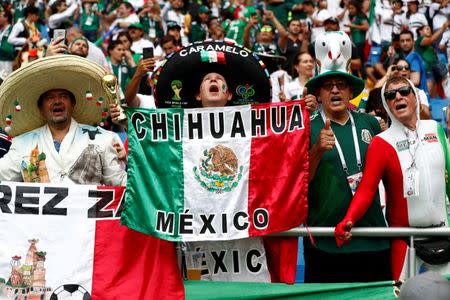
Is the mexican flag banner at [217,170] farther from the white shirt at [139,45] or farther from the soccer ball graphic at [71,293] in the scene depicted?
the white shirt at [139,45]

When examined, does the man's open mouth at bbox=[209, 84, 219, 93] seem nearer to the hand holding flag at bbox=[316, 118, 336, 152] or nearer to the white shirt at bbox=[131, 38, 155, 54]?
the hand holding flag at bbox=[316, 118, 336, 152]

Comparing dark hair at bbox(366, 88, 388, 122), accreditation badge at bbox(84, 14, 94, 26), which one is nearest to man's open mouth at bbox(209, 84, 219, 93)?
dark hair at bbox(366, 88, 388, 122)

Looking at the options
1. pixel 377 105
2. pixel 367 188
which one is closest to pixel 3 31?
pixel 377 105

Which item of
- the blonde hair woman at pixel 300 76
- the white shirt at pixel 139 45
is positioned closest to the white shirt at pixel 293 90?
the blonde hair woman at pixel 300 76

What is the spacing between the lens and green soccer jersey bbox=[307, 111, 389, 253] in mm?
6941

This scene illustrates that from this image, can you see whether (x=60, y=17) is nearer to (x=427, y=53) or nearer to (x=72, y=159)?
(x=427, y=53)

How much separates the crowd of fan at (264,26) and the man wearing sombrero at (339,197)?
298 inches

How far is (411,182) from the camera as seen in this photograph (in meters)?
6.83

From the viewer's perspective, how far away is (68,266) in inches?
274

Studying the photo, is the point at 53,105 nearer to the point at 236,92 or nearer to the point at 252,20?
the point at 236,92

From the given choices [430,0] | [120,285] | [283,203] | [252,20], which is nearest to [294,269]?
Result: [283,203]

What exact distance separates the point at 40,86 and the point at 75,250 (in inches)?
51.8

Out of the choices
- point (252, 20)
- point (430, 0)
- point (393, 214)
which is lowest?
point (393, 214)

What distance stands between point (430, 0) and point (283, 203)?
50.3ft
